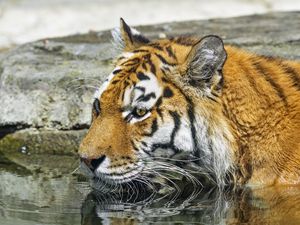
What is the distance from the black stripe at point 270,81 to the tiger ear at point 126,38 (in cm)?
64

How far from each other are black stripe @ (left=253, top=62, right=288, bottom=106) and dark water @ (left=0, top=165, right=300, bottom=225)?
0.44m

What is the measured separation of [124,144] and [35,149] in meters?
1.62

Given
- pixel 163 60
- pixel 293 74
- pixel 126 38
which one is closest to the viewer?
pixel 163 60

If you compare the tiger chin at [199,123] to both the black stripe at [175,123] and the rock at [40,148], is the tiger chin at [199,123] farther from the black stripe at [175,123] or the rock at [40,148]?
the rock at [40,148]

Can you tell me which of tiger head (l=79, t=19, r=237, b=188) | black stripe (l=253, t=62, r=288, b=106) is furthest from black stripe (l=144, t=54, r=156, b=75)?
black stripe (l=253, t=62, r=288, b=106)

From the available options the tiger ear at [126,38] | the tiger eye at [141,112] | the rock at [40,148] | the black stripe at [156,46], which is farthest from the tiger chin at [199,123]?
the rock at [40,148]

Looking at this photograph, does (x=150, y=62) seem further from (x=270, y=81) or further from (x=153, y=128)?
(x=270, y=81)

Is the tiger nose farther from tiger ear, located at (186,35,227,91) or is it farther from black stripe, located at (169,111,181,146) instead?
tiger ear, located at (186,35,227,91)

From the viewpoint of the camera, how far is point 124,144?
4539 millimetres

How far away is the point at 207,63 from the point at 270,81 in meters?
0.39

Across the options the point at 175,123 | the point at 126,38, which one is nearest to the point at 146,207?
the point at 175,123

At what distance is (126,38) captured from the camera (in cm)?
502

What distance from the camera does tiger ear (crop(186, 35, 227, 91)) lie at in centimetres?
448

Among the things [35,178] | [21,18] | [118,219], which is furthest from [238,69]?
[21,18]
